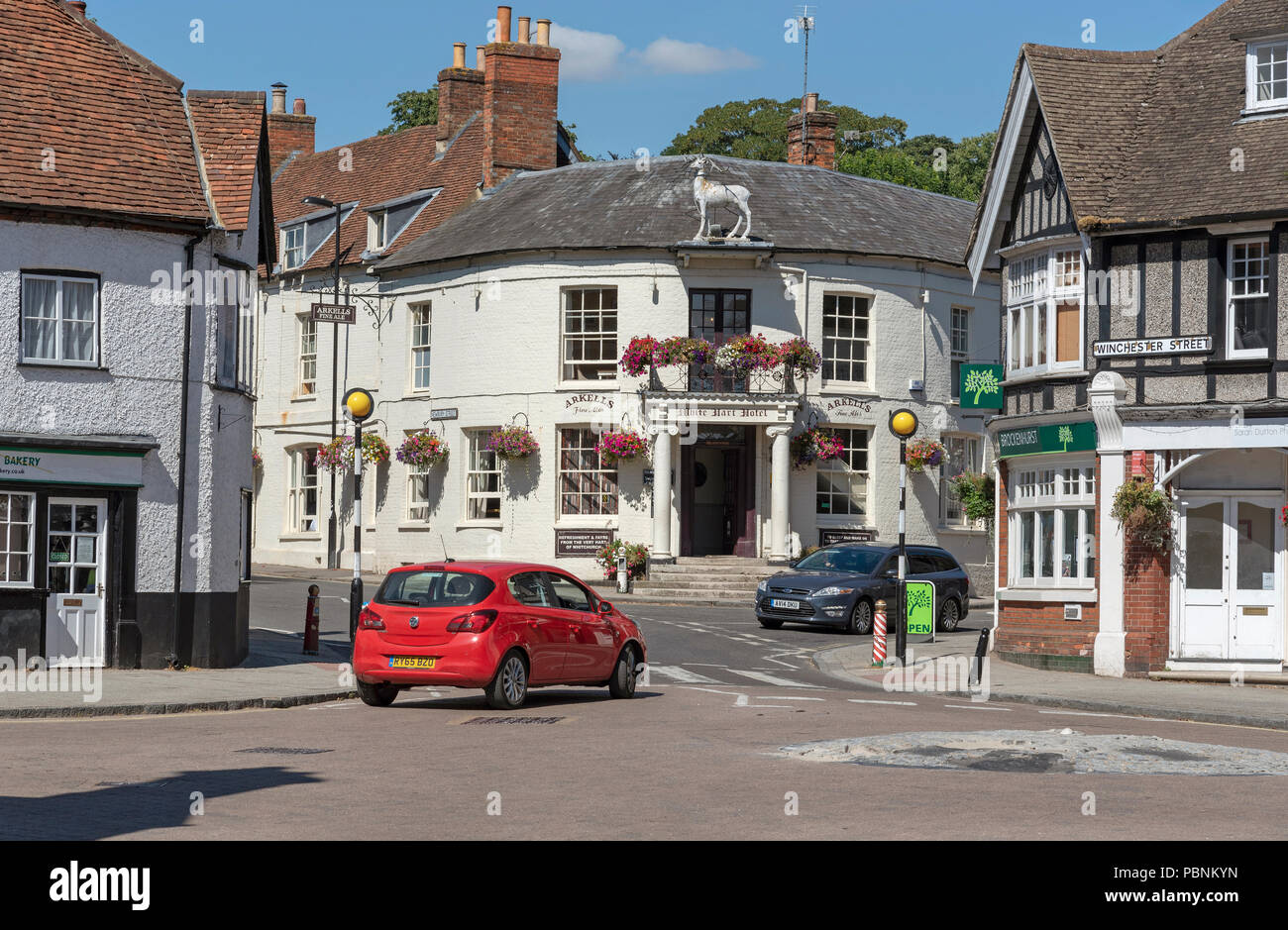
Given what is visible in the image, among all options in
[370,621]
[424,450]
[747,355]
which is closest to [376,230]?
[424,450]

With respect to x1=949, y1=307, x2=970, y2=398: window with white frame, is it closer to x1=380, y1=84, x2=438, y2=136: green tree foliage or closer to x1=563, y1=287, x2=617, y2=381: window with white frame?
x1=563, y1=287, x2=617, y2=381: window with white frame

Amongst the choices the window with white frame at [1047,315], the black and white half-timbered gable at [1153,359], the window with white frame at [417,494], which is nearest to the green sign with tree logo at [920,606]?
the black and white half-timbered gable at [1153,359]

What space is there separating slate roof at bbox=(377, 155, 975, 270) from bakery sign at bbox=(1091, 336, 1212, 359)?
52.3 ft

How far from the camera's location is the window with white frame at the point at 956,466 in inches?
1656

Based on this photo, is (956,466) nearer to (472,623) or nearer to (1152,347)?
(1152,347)

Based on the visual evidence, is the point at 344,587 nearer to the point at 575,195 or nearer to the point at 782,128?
the point at 575,195

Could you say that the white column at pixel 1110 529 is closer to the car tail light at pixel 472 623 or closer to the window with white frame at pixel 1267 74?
the window with white frame at pixel 1267 74

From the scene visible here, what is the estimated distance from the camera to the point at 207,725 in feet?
53.9

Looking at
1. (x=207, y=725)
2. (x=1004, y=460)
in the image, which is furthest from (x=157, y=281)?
(x=1004, y=460)

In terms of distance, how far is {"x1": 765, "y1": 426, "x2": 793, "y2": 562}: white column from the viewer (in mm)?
38906

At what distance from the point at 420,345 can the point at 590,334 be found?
526 cm

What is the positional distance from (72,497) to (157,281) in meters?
3.12

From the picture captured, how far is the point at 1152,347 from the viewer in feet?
79.7
